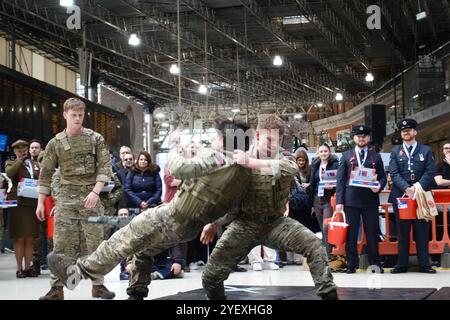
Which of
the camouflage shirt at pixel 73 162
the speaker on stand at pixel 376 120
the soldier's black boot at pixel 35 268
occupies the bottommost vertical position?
the soldier's black boot at pixel 35 268

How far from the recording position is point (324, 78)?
2927 cm

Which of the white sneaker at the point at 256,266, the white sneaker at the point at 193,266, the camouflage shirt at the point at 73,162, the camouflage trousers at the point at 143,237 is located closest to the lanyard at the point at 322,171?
the white sneaker at the point at 256,266

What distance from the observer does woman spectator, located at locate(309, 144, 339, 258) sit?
7527 millimetres

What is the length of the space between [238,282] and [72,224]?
2.08 metres

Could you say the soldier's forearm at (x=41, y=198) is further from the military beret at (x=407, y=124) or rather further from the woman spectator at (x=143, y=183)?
the military beret at (x=407, y=124)

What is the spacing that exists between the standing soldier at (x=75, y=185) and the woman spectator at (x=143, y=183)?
2.44 metres

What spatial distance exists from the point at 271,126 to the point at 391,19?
17011mm

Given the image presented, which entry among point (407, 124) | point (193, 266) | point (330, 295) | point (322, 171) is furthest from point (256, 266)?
point (330, 295)

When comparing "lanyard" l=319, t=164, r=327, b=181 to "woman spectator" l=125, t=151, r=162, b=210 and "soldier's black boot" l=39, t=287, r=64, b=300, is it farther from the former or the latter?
"soldier's black boot" l=39, t=287, r=64, b=300

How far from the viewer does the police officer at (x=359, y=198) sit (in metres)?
6.84

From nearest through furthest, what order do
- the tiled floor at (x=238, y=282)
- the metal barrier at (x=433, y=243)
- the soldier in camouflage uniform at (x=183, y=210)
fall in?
the soldier in camouflage uniform at (x=183, y=210) < the tiled floor at (x=238, y=282) < the metal barrier at (x=433, y=243)

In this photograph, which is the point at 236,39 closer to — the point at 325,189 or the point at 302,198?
the point at 302,198

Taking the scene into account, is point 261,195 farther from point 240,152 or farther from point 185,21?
point 185,21

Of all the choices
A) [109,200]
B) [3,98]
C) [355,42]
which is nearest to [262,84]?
[355,42]
